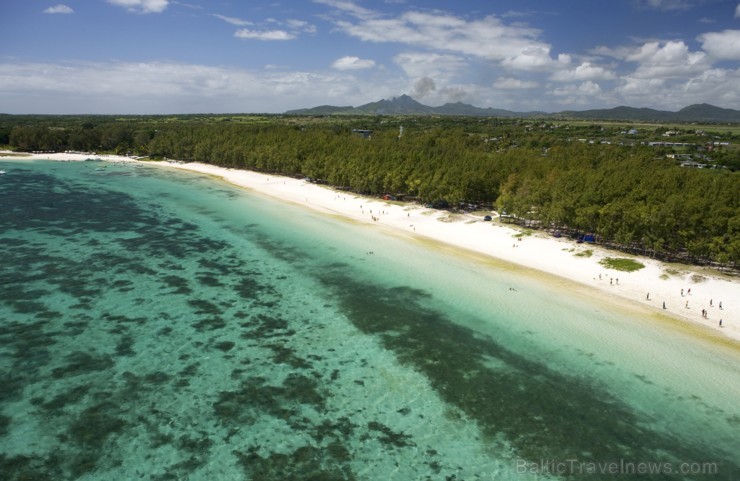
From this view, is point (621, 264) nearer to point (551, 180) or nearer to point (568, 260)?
point (568, 260)

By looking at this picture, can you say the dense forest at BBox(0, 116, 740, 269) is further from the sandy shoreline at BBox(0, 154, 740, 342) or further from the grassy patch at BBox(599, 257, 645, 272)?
the sandy shoreline at BBox(0, 154, 740, 342)

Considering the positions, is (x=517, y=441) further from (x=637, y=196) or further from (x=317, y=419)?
(x=637, y=196)

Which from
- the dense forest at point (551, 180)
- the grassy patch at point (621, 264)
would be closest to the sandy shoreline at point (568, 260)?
the grassy patch at point (621, 264)

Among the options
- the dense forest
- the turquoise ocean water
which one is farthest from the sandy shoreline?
the turquoise ocean water

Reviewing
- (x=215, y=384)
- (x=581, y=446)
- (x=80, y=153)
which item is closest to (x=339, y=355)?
(x=215, y=384)

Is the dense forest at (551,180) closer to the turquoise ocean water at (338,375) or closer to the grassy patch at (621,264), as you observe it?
the grassy patch at (621,264)
